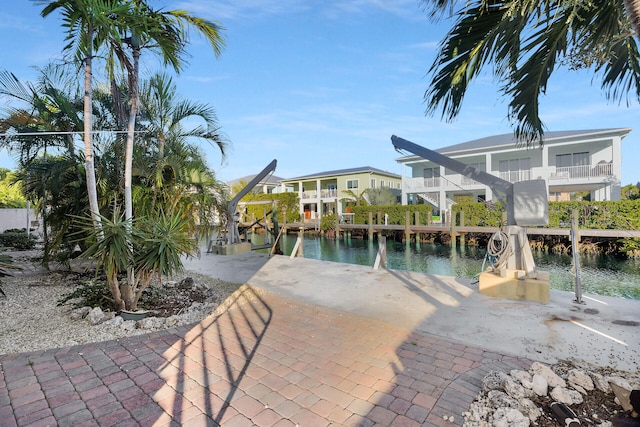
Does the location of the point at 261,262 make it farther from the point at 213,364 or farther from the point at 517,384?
the point at 517,384

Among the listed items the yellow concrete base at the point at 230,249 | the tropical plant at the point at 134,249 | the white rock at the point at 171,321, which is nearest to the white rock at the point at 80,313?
the tropical plant at the point at 134,249

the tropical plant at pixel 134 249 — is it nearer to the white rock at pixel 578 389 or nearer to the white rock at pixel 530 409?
the white rock at pixel 530 409

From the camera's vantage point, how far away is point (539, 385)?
2.49m

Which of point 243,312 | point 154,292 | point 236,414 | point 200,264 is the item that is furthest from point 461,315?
point 200,264

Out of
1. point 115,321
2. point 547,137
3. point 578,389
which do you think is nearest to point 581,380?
point 578,389

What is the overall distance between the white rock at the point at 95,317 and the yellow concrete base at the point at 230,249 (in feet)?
23.0

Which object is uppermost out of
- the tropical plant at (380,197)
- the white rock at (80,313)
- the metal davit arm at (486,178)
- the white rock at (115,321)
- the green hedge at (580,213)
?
the tropical plant at (380,197)

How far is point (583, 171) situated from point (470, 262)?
10431 millimetres

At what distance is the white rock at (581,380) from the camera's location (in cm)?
250

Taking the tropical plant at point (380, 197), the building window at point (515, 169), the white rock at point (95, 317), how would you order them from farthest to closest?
the tropical plant at point (380, 197)
the building window at point (515, 169)
the white rock at point (95, 317)

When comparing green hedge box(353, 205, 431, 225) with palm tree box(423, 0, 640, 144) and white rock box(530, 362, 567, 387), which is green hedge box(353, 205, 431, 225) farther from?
white rock box(530, 362, 567, 387)

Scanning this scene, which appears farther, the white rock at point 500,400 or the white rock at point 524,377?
the white rock at point 524,377

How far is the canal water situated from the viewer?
994 cm

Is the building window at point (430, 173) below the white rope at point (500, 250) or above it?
→ above
